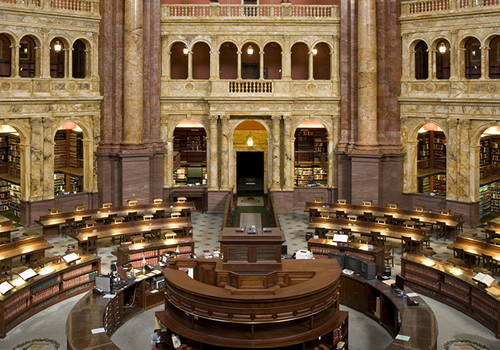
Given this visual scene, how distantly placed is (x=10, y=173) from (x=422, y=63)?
2381cm

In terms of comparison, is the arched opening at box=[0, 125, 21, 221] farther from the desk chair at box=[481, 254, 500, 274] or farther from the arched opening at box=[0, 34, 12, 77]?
the desk chair at box=[481, 254, 500, 274]

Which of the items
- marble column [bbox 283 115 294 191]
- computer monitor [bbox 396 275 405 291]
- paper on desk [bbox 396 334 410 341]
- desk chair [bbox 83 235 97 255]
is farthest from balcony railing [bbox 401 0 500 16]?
paper on desk [bbox 396 334 410 341]

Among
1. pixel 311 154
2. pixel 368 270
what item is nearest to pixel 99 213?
pixel 311 154

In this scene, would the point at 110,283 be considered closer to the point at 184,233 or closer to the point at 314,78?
the point at 184,233

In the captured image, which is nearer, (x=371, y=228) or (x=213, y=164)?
(x=371, y=228)

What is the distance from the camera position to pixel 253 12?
3334cm

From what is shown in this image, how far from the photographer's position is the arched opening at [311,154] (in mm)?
35844

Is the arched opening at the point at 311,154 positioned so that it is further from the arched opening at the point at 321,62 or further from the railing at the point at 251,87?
the railing at the point at 251,87

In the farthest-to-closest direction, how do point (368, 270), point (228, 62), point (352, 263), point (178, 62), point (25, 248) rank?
point (228, 62), point (178, 62), point (25, 248), point (352, 263), point (368, 270)

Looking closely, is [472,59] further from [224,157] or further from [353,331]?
[353,331]

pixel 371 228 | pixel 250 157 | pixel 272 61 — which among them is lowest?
pixel 371 228

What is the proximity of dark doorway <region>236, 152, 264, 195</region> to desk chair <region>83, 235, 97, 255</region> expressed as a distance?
14284 mm

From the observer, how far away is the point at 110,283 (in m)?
17.6

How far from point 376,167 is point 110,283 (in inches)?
694
